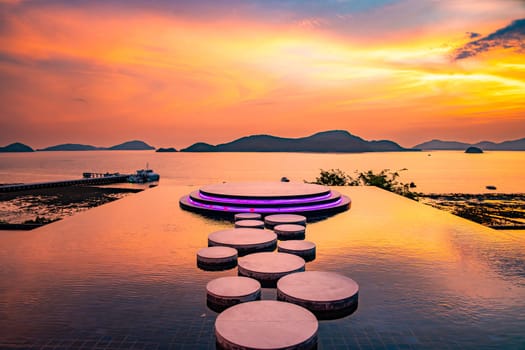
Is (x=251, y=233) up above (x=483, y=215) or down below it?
above

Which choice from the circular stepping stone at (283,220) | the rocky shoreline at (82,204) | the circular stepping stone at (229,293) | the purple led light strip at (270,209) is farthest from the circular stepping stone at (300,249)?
the rocky shoreline at (82,204)

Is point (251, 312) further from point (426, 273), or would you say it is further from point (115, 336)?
point (426, 273)

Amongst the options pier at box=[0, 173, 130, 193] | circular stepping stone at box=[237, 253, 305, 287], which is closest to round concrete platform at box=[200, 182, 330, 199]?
circular stepping stone at box=[237, 253, 305, 287]

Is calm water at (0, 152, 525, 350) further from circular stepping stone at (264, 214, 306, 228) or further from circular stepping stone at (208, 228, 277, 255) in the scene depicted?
circular stepping stone at (264, 214, 306, 228)

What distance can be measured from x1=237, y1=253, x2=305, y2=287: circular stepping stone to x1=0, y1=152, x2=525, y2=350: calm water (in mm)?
601

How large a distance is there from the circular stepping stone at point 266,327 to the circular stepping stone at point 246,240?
14.5 feet

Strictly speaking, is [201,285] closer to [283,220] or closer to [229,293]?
[229,293]

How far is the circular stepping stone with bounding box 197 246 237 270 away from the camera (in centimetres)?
1020

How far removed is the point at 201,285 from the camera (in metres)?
8.77

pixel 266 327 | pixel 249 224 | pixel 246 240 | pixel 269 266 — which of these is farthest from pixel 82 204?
pixel 266 327

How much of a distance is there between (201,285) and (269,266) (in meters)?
2.00

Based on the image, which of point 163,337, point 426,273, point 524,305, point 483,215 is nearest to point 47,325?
point 163,337

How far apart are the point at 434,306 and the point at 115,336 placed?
6.88m

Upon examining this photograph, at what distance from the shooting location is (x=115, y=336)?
6.25 metres
